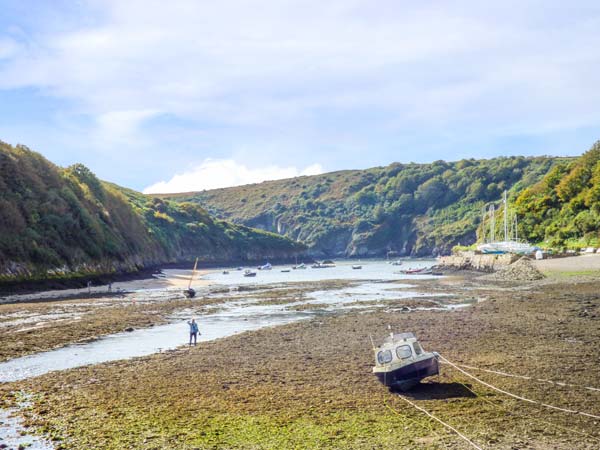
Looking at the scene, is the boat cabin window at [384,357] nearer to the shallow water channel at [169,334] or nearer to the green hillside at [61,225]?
the shallow water channel at [169,334]

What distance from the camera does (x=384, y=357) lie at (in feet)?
60.2

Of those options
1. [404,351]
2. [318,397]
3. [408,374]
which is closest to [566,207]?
[404,351]

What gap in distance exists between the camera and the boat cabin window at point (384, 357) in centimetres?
1822

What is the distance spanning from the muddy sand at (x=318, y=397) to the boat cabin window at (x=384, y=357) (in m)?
0.78

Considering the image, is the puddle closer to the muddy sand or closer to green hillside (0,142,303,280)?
the muddy sand

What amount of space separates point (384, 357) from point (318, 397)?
2.60 m

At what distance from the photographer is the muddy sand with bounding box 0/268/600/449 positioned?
43.5 feet

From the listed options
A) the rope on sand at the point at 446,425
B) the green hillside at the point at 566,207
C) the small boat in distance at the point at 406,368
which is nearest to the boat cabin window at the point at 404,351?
the small boat in distance at the point at 406,368

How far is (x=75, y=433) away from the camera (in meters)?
13.9

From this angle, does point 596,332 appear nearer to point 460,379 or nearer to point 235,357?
point 460,379

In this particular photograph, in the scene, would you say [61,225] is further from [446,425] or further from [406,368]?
[446,425]

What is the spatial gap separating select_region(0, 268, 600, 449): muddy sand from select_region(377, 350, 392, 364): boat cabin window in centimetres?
78

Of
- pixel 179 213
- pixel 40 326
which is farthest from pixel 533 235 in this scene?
pixel 179 213

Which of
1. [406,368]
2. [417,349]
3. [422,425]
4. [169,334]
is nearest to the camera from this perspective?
[422,425]
